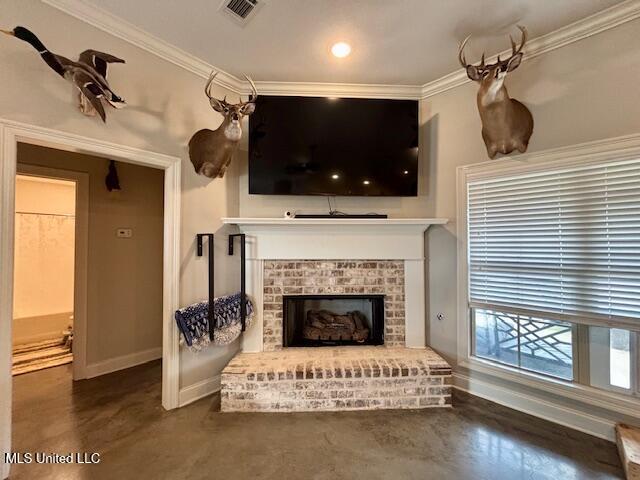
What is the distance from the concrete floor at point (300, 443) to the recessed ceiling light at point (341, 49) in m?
2.86

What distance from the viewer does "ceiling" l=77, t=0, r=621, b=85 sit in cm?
184

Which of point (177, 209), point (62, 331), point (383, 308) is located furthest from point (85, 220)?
point (383, 308)

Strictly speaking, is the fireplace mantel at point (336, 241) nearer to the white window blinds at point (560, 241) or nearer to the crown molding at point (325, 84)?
the white window blinds at point (560, 241)

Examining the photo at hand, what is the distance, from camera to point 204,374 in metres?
2.48

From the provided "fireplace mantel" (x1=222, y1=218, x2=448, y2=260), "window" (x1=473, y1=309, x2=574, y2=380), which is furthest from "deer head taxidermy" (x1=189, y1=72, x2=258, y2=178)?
"window" (x1=473, y1=309, x2=574, y2=380)

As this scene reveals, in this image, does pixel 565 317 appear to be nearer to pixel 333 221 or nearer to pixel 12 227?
pixel 333 221

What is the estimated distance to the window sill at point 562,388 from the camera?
1.83 metres

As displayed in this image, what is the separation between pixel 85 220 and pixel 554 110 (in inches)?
168

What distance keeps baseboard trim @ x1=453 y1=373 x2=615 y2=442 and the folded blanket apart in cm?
207

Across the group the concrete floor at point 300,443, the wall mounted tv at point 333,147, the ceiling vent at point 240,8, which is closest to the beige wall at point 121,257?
the concrete floor at point 300,443

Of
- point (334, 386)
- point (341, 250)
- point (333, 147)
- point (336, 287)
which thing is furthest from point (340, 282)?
point (333, 147)

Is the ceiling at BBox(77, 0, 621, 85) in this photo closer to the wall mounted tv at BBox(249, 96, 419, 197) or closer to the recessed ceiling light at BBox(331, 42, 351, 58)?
the recessed ceiling light at BBox(331, 42, 351, 58)

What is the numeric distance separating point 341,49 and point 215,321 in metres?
2.44

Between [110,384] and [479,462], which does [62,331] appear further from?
[479,462]
